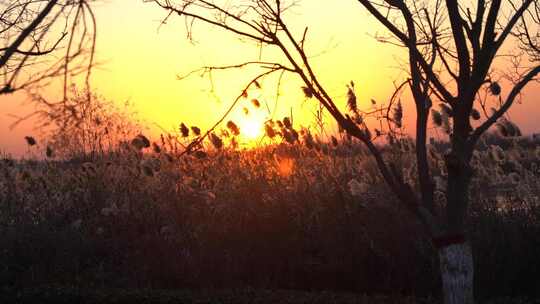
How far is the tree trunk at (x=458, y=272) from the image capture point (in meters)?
5.20

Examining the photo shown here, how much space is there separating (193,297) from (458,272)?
2.46m

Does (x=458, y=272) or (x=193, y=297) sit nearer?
(x=458, y=272)

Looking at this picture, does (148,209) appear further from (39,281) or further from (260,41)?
(260,41)

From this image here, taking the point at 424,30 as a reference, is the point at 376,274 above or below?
below

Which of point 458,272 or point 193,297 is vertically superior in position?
point 458,272

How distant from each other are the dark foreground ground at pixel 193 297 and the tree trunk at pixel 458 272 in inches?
44.4

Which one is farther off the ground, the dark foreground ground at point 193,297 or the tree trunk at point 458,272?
the tree trunk at point 458,272

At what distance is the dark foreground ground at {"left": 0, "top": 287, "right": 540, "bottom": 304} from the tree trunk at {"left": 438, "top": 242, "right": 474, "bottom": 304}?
3.70 ft

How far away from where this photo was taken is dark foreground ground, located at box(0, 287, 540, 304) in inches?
251

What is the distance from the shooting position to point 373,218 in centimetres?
842

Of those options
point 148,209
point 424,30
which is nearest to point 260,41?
point 424,30

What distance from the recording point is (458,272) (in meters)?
5.21

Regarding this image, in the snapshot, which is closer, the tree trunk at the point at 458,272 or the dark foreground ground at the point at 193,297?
the tree trunk at the point at 458,272

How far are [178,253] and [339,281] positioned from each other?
189cm
